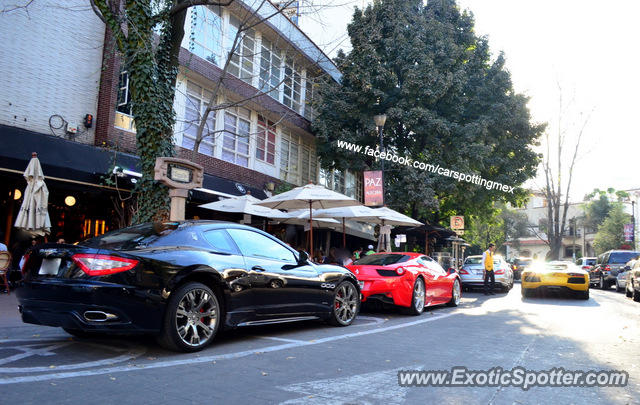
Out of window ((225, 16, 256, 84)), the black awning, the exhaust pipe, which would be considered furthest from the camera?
window ((225, 16, 256, 84))

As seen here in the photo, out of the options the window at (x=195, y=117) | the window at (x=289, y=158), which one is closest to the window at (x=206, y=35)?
the window at (x=195, y=117)

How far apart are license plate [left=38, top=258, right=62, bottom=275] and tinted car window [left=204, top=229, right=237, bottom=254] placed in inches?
62.1

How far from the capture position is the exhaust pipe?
177 inches

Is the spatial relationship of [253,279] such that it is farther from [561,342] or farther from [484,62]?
[484,62]

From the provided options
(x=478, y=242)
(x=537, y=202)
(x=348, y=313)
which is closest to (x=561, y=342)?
(x=348, y=313)

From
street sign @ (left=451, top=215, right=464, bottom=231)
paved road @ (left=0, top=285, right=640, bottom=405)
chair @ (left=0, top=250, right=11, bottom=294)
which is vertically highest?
street sign @ (left=451, top=215, right=464, bottom=231)

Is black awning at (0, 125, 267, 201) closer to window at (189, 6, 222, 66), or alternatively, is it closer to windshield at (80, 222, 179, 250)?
window at (189, 6, 222, 66)

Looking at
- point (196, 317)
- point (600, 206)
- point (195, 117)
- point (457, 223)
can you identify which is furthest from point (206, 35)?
point (600, 206)

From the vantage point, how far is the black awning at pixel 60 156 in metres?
10.3

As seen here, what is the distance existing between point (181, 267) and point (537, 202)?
76.3m

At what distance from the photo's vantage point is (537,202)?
240ft

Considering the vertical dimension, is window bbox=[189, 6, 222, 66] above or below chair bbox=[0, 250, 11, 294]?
above

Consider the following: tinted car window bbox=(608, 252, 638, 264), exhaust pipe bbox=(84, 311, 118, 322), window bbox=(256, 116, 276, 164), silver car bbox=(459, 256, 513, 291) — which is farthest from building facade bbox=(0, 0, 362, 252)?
tinted car window bbox=(608, 252, 638, 264)

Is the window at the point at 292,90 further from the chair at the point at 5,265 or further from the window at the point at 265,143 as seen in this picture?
the chair at the point at 5,265
